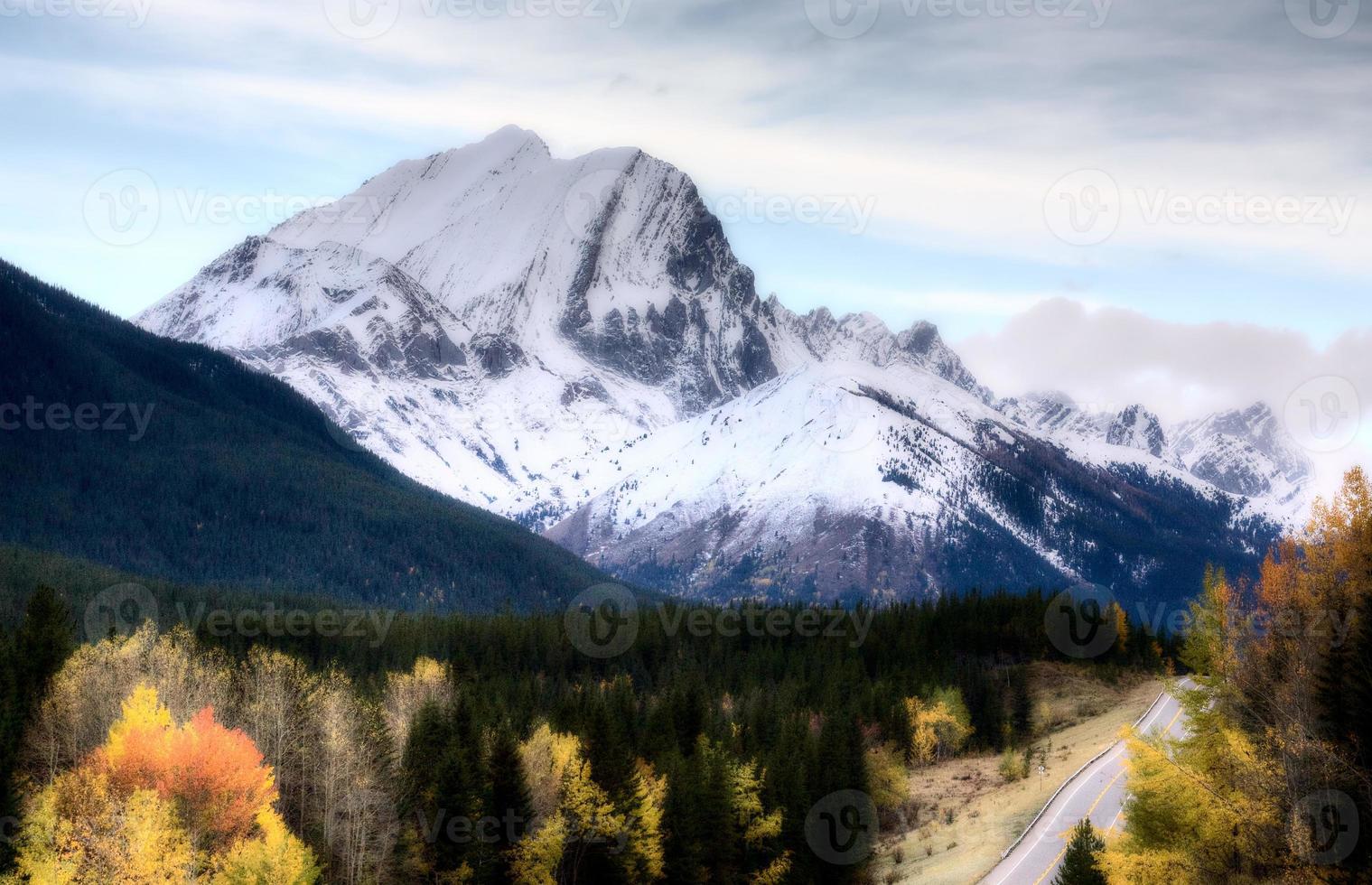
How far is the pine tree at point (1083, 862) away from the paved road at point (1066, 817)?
4.07 meters

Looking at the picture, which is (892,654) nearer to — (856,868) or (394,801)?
(856,868)

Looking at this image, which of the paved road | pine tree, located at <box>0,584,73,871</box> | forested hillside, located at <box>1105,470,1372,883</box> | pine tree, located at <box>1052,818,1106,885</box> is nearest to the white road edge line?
the paved road

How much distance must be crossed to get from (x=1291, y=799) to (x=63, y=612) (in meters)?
79.8

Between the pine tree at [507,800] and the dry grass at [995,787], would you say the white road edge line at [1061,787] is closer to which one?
the dry grass at [995,787]

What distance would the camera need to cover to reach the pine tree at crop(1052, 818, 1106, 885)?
174 ft

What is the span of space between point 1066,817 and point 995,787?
23.0 meters

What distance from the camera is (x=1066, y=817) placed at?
74.3m

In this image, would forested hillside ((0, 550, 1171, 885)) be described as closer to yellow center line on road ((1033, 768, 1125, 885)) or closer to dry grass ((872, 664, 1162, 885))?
dry grass ((872, 664, 1162, 885))

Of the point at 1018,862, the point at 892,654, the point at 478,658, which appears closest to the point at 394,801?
the point at 1018,862

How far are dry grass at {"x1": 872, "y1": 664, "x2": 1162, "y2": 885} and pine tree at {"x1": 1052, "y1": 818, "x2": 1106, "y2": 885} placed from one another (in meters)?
13.5

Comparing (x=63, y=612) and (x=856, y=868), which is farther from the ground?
(x=63, y=612)

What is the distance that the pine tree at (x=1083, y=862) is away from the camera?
53188 millimetres

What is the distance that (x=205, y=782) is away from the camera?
249 ft

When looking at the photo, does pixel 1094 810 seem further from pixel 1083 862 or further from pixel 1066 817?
pixel 1083 862
